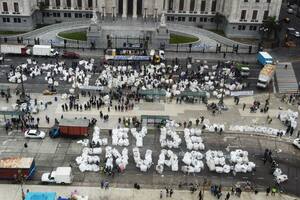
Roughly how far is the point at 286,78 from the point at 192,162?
131ft

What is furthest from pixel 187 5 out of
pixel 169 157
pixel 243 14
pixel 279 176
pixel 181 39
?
pixel 279 176

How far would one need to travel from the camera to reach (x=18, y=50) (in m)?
94.4

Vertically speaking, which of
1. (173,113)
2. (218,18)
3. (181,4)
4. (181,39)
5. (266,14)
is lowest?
(173,113)

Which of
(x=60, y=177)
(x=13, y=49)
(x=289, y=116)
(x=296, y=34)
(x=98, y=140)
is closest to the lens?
(x=60, y=177)

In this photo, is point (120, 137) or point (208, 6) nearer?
point (120, 137)

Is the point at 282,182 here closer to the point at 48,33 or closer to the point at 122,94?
the point at 122,94

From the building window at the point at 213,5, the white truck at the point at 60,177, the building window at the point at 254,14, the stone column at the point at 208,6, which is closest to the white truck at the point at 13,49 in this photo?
the white truck at the point at 60,177

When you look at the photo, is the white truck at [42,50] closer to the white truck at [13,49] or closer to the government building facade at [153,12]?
the white truck at [13,49]

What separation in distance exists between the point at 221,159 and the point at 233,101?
21396 mm

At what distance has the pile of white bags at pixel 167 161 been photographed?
199 ft

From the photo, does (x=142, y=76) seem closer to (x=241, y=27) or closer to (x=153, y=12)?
(x=153, y=12)

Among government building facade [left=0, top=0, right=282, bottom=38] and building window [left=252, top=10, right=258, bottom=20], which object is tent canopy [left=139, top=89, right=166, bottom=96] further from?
building window [left=252, top=10, right=258, bottom=20]

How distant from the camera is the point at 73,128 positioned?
6600cm

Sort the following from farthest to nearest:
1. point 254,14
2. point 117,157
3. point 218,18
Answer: point 218,18
point 254,14
point 117,157
